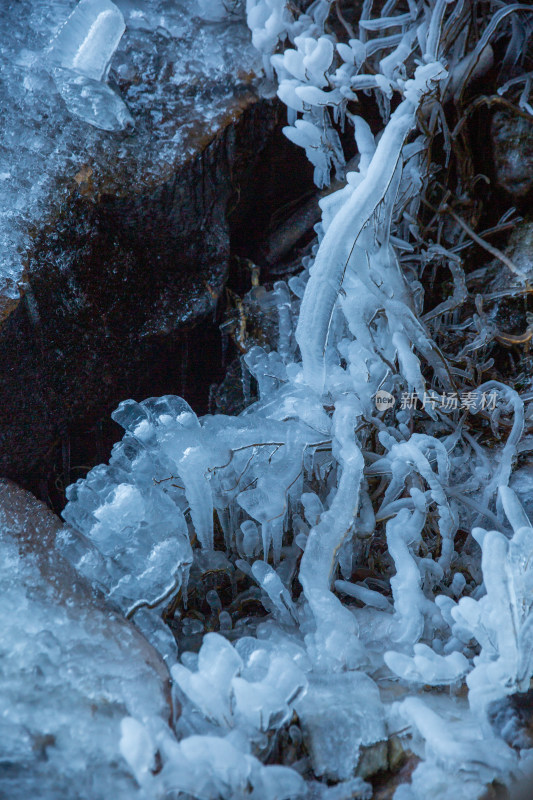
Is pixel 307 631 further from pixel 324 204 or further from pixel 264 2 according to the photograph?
pixel 264 2

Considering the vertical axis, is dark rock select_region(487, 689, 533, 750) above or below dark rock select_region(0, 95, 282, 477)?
below

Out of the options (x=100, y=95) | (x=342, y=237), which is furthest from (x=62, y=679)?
(x=100, y=95)

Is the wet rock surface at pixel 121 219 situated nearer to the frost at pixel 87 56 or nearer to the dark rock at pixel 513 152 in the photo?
the frost at pixel 87 56

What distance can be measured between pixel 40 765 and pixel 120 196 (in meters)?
1.65

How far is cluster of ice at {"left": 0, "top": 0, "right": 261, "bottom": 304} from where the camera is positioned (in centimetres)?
192

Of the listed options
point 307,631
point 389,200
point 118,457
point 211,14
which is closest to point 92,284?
point 118,457

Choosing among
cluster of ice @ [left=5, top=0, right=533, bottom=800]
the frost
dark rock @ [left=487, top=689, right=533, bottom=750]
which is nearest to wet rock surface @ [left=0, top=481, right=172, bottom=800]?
cluster of ice @ [left=5, top=0, right=533, bottom=800]

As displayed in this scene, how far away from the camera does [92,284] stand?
2061 millimetres

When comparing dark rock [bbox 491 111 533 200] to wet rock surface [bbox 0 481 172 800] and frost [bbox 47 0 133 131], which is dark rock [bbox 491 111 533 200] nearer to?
frost [bbox 47 0 133 131]

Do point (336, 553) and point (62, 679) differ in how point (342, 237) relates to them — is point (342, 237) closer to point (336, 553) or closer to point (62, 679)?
point (336, 553)

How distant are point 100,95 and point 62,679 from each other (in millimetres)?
1800

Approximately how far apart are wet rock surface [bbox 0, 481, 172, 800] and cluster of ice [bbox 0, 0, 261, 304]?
2.83 feet

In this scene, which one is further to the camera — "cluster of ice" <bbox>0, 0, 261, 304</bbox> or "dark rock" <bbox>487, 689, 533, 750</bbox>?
"cluster of ice" <bbox>0, 0, 261, 304</bbox>

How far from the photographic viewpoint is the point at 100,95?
2.05 m
